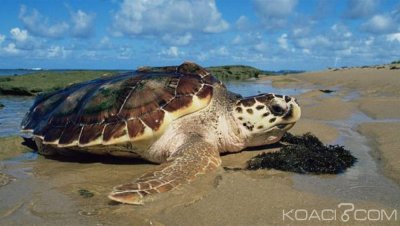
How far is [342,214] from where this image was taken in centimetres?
287

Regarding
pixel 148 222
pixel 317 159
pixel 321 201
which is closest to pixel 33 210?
pixel 148 222

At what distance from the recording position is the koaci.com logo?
2.80m

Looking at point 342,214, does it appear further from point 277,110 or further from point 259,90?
point 259,90

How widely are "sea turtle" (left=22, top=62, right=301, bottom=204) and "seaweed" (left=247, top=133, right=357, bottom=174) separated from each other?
0.55 metres

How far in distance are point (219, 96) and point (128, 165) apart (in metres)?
1.52

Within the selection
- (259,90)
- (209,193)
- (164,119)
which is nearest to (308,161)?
(209,193)

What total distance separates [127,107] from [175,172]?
4.75 feet

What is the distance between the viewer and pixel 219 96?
5488 mm

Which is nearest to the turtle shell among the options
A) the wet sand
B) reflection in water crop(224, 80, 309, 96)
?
the wet sand

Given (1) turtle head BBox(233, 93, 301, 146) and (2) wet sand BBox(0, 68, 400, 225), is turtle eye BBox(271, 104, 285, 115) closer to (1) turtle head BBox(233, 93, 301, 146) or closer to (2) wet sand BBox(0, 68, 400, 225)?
(1) turtle head BBox(233, 93, 301, 146)

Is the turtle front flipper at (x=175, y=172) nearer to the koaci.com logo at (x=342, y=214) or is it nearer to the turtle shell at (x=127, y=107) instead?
the turtle shell at (x=127, y=107)

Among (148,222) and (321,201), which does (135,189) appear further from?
(321,201)

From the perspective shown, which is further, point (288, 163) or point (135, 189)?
point (288, 163)

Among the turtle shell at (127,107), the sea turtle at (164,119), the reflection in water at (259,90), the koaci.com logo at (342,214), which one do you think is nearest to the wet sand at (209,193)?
the koaci.com logo at (342,214)
